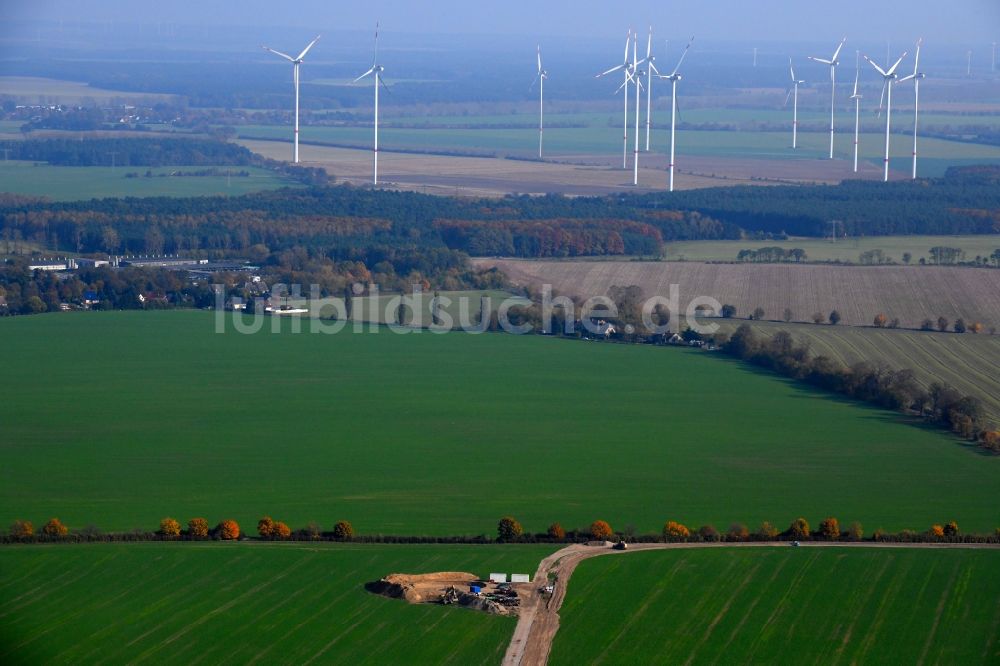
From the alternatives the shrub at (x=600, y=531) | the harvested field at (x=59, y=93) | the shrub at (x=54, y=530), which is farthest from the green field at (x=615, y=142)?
the shrub at (x=54, y=530)

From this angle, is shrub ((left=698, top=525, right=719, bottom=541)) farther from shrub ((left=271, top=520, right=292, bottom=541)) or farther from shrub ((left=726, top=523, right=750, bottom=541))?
shrub ((left=271, top=520, right=292, bottom=541))

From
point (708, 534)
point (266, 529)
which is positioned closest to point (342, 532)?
point (266, 529)

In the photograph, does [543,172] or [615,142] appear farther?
[615,142]

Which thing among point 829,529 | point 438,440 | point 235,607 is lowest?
point 235,607

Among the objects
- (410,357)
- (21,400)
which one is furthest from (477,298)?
(21,400)

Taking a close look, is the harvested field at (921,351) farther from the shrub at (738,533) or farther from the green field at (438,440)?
the shrub at (738,533)

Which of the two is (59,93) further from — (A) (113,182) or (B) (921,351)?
(B) (921,351)
